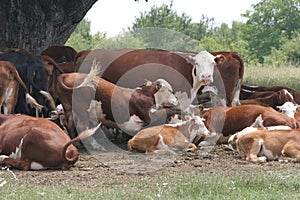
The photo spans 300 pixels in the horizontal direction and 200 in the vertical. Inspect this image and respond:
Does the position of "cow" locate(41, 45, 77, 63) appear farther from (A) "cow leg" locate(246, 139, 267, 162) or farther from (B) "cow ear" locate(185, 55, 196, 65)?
(A) "cow leg" locate(246, 139, 267, 162)

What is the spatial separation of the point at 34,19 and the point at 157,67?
397 centimetres

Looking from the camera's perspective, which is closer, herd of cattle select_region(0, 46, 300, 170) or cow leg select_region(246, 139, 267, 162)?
herd of cattle select_region(0, 46, 300, 170)

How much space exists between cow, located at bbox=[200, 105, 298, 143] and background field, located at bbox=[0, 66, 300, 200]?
0.76 m

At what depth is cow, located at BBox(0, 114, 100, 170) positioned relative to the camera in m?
8.48

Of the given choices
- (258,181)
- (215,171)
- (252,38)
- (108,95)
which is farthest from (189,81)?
(252,38)

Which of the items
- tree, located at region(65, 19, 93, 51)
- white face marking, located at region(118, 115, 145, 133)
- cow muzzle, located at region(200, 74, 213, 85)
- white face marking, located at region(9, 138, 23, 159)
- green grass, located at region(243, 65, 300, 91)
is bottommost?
tree, located at region(65, 19, 93, 51)

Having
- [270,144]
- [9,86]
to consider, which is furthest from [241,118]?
[9,86]

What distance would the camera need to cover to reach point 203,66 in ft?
40.9

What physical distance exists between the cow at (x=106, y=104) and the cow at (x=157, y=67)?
3.20ft

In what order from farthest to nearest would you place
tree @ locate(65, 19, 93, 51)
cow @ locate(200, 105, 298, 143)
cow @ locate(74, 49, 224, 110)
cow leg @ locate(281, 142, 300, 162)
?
tree @ locate(65, 19, 93, 51), cow @ locate(74, 49, 224, 110), cow @ locate(200, 105, 298, 143), cow leg @ locate(281, 142, 300, 162)

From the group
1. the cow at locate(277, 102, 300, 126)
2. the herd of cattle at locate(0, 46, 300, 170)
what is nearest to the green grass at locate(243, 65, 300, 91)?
A: the herd of cattle at locate(0, 46, 300, 170)

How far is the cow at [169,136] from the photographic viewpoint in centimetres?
1007

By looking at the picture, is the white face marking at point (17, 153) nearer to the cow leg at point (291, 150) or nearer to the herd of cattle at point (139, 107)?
the herd of cattle at point (139, 107)

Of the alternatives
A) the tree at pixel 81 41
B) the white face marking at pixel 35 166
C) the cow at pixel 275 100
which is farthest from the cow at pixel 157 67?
the tree at pixel 81 41
